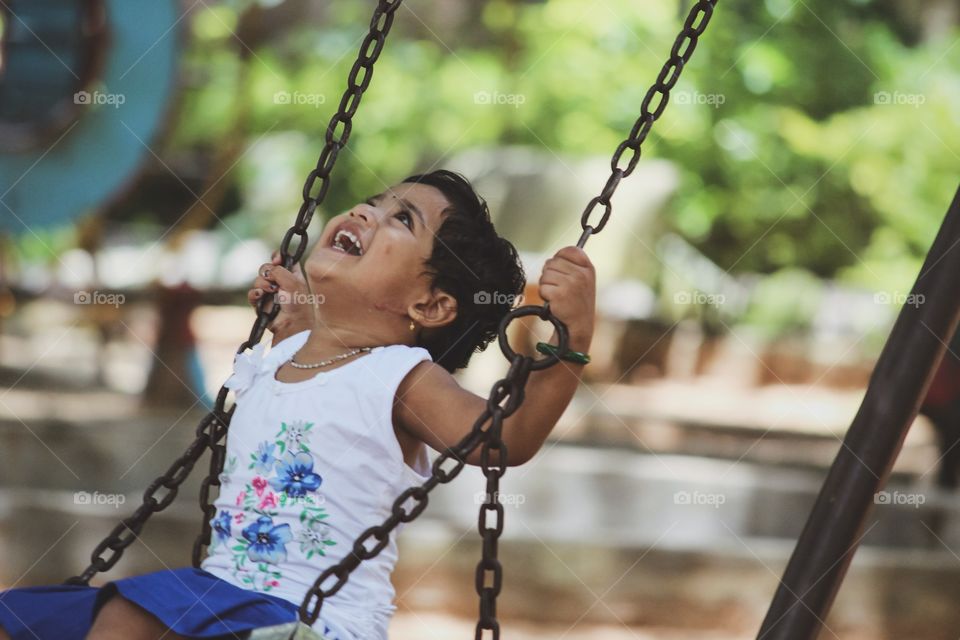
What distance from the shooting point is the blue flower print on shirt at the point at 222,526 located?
1.55 meters

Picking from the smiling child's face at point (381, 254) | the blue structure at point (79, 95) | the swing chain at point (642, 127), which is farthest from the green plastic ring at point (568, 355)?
the blue structure at point (79, 95)

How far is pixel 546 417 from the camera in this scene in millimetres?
1501

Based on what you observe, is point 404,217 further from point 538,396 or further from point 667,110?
point 667,110

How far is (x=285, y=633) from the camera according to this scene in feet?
4.55

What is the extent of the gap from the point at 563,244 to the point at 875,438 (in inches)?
234

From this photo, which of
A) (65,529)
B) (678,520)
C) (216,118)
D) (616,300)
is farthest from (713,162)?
(65,529)

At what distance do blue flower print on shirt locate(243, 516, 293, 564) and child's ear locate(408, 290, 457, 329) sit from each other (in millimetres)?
326

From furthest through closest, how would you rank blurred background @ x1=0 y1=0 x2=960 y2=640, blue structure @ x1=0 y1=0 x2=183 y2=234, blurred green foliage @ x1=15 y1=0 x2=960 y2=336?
blurred green foliage @ x1=15 y1=0 x2=960 y2=336
blue structure @ x1=0 y1=0 x2=183 y2=234
blurred background @ x1=0 y1=0 x2=960 y2=640

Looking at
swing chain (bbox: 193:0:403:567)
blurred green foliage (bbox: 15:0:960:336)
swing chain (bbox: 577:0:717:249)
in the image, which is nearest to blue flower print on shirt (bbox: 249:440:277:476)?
swing chain (bbox: 193:0:403:567)

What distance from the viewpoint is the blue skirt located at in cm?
141

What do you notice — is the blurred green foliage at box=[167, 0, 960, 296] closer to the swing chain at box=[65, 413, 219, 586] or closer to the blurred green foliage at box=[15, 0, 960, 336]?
the blurred green foliage at box=[15, 0, 960, 336]

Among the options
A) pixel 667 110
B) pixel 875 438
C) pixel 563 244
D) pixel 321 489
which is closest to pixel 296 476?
pixel 321 489

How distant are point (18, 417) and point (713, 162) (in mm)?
4870

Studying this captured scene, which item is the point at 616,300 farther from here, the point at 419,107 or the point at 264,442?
the point at 264,442
